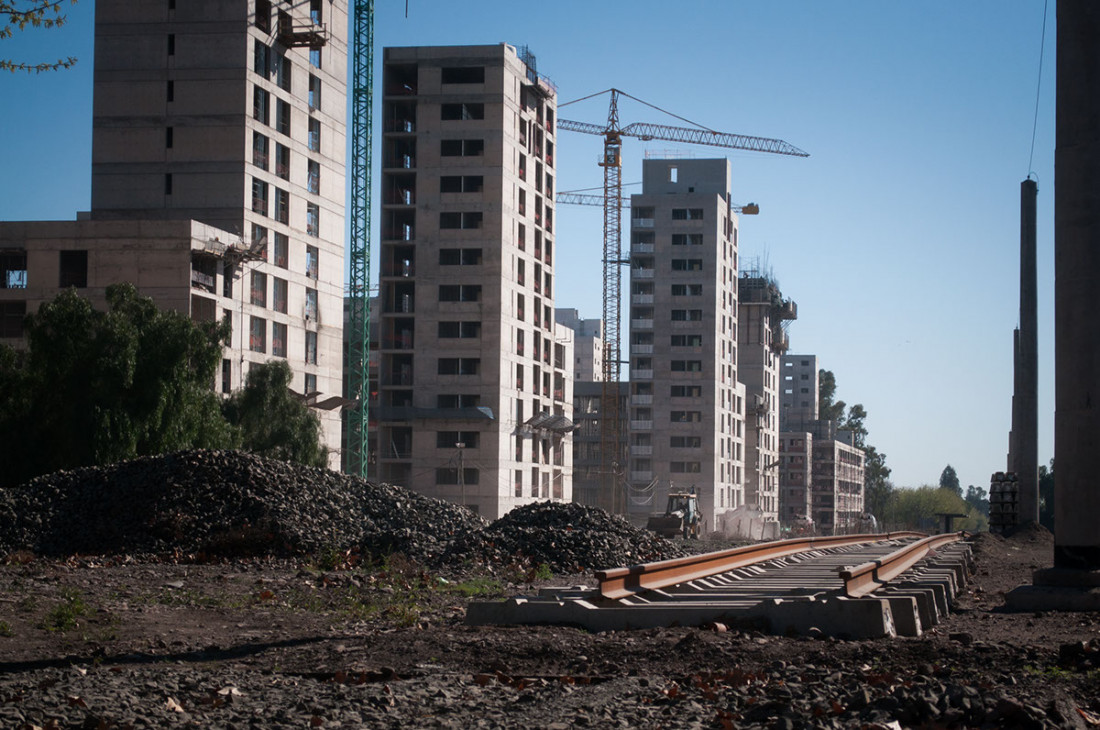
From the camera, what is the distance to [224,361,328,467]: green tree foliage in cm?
5897

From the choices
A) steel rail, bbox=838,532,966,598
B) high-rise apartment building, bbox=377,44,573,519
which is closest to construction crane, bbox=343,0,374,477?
high-rise apartment building, bbox=377,44,573,519

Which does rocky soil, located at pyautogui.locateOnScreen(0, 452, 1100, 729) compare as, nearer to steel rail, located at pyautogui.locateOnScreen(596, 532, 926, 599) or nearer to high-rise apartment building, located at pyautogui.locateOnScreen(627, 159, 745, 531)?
steel rail, located at pyautogui.locateOnScreen(596, 532, 926, 599)

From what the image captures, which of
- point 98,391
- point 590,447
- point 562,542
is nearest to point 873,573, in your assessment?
point 562,542

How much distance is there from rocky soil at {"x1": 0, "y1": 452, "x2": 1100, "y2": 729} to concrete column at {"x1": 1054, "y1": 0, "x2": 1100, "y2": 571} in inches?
71.7

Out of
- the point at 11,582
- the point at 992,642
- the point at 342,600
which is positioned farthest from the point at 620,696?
the point at 11,582

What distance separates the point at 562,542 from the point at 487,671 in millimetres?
14484

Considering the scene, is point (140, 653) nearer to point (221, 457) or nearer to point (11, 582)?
point (11, 582)

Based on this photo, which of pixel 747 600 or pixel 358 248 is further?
pixel 358 248

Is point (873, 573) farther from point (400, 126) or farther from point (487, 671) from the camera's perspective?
point (400, 126)

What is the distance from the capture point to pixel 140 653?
10.8 meters

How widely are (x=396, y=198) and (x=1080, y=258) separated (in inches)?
2909

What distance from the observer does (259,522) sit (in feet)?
80.7

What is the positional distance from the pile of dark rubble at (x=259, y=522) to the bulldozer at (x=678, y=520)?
3104cm

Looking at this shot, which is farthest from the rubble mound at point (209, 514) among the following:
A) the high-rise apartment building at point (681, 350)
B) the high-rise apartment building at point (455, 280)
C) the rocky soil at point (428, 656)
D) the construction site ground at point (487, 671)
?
the high-rise apartment building at point (681, 350)
